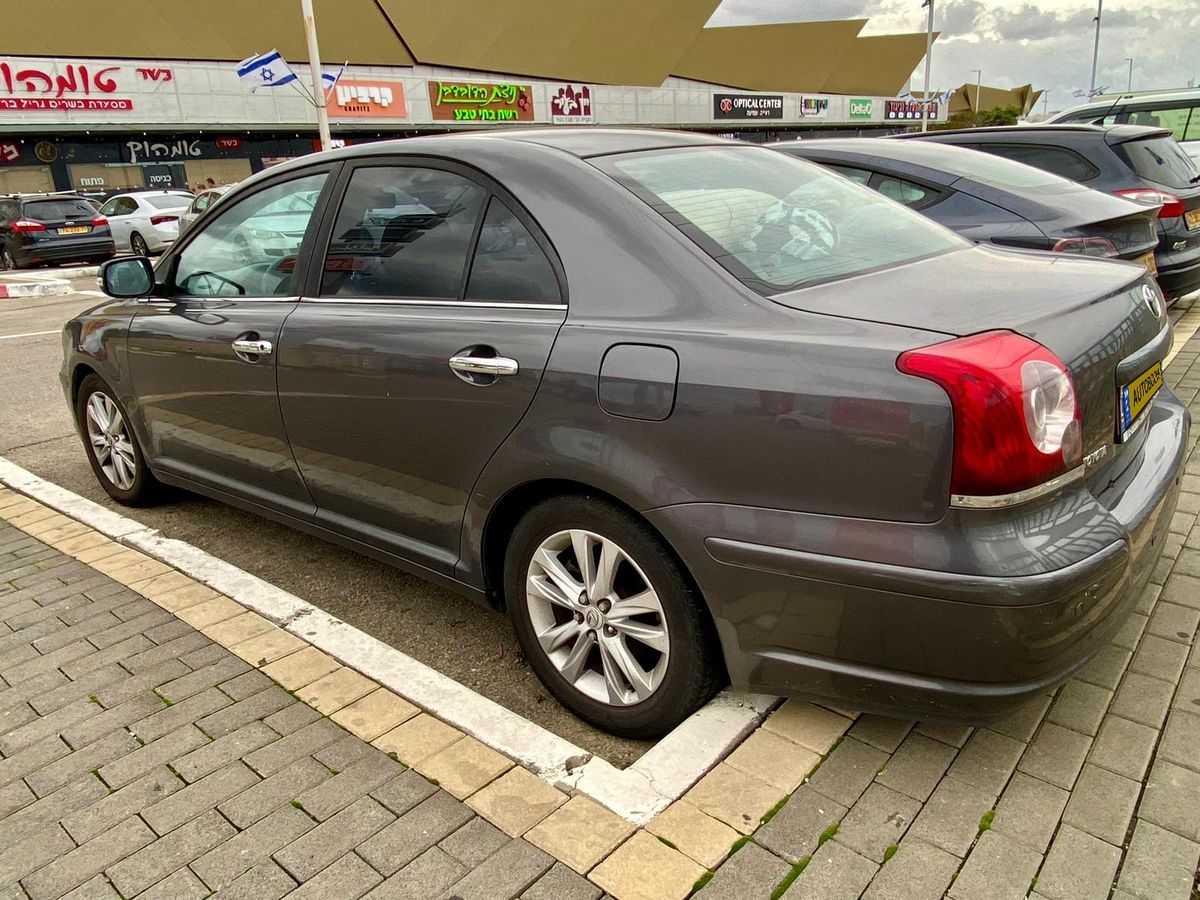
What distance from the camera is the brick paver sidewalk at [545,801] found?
2.10m

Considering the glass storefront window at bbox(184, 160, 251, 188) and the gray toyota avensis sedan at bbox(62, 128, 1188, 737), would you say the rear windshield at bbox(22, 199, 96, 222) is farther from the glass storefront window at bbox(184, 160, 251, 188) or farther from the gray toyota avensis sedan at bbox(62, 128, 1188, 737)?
the gray toyota avensis sedan at bbox(62, 128, 1188, 737)

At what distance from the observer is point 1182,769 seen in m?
2.34

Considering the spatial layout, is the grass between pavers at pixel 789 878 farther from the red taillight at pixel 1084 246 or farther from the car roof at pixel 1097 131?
the car roof at pixel 1097 131

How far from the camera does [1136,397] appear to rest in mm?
2480

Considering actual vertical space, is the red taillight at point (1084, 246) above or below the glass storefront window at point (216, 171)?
below

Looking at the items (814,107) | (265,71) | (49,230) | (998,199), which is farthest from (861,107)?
(998,199)

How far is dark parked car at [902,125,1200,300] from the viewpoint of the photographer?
21.2ft

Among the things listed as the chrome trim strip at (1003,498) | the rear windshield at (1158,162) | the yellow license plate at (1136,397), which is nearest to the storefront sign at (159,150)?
the rear windshield at (1158,162)

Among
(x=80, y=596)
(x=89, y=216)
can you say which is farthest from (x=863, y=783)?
(x=89, y=216)

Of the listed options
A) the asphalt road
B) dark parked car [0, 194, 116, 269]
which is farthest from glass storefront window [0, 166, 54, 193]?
the asphalt road

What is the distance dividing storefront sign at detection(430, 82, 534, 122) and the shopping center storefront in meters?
0.04

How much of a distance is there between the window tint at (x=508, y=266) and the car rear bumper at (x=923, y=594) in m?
0.79

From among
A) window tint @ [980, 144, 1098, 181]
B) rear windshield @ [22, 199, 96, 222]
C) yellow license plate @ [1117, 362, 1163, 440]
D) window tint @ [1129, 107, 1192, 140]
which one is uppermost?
window tint @ [1129, 107, 1192, 140]

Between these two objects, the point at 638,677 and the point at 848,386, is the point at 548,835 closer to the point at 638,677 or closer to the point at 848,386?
the point at 638,677
